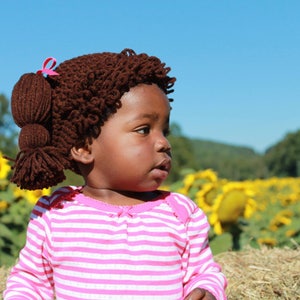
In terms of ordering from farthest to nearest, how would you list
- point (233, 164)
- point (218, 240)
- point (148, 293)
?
1. point (233, 164)
2. point (218, 240)
3. point (148, 293)

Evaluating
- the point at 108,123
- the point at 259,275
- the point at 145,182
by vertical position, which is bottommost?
the point at 259,275

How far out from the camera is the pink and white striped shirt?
2025mm

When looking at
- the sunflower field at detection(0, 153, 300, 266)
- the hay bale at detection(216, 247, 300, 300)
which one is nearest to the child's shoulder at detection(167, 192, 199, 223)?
the hay bale at detection(216, 247, 300, 300)

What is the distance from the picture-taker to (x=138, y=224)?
2.08 metres

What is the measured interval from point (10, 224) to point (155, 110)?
2.84 metres

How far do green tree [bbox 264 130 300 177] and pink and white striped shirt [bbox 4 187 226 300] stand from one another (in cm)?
3528

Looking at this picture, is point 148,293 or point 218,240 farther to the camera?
point 218,240

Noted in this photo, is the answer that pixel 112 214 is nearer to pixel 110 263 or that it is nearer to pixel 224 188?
pixel 110 263

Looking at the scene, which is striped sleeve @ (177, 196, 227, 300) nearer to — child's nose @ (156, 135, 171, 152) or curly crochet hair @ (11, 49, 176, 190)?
child's nose @ (156, 135, 171, 152)

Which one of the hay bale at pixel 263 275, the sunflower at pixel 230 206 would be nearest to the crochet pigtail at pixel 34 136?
the hay bale at pixel 263 275

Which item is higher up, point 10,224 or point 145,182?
point 145,182

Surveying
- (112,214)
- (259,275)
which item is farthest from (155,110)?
(259,275)

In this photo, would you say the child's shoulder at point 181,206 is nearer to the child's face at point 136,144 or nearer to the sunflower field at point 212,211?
the child's face at point 136,144

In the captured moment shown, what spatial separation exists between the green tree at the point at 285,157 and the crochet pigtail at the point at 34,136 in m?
35.4
